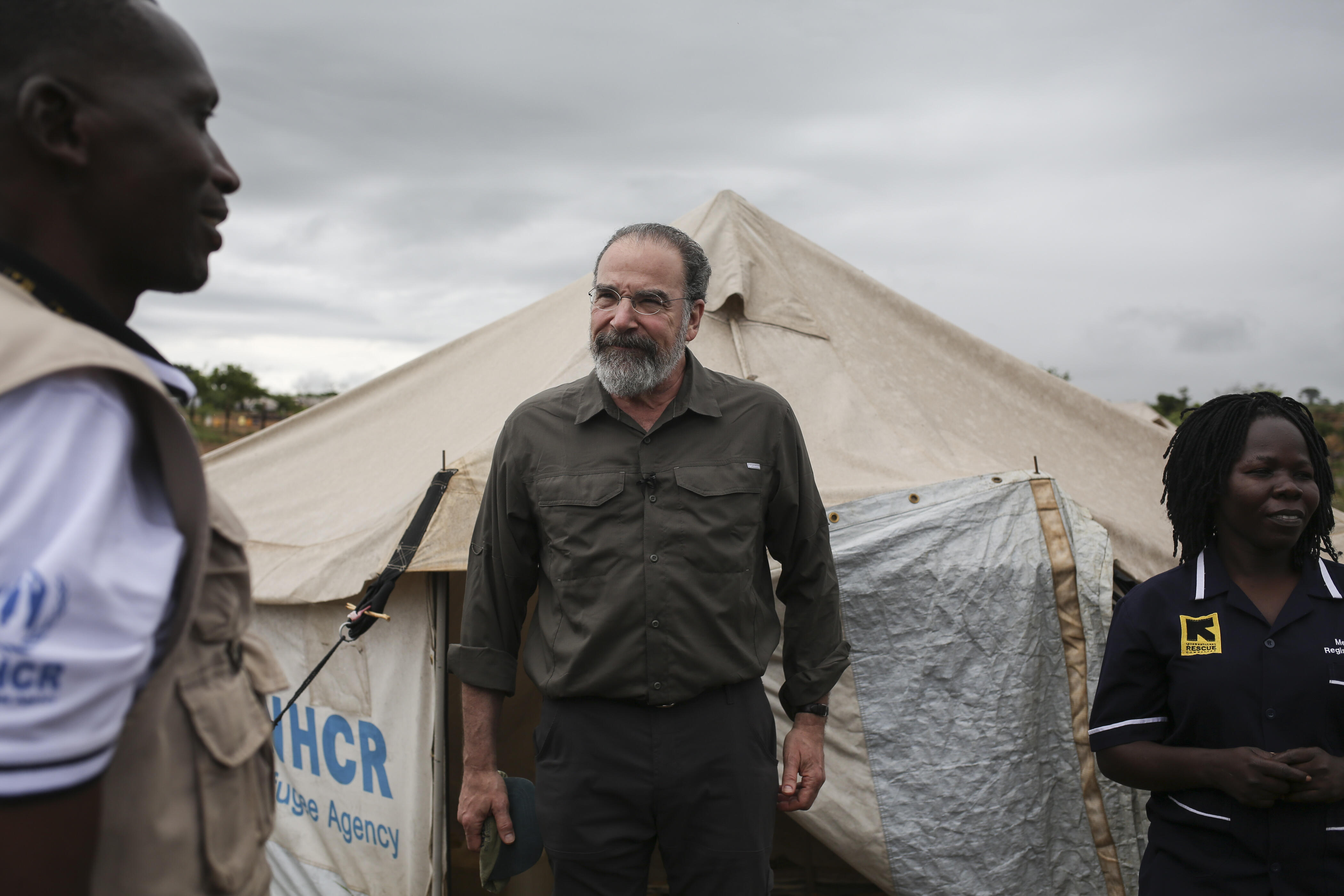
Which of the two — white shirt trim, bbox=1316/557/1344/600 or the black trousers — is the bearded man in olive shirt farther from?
white shirt trim, bbox=1316/557/1344/600

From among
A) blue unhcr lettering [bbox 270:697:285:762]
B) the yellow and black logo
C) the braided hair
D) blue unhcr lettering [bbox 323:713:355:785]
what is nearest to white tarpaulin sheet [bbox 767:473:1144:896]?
the braided hair

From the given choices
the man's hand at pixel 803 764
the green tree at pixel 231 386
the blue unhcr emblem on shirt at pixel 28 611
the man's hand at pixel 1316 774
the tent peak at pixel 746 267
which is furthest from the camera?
the green tree at pixel 231 386

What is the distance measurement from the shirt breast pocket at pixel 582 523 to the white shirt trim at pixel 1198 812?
136 cm

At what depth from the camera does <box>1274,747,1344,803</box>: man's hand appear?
188cm

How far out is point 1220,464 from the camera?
7.27 ft

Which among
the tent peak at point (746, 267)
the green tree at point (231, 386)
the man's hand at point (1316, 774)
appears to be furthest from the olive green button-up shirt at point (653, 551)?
the green tree at point (231, 386)

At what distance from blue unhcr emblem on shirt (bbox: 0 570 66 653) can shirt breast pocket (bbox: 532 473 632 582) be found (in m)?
1.62

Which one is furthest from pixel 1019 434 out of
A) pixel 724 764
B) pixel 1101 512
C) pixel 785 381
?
pixel 724 764

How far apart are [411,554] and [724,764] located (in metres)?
1.36

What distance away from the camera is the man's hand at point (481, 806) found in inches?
91.3

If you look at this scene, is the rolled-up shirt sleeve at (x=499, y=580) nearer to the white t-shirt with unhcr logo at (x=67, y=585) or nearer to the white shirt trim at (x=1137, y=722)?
the white shirt trim at (x=1137, y=722)

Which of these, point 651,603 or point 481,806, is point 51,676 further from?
point 481,806

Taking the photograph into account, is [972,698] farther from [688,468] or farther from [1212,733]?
→ [688,468]

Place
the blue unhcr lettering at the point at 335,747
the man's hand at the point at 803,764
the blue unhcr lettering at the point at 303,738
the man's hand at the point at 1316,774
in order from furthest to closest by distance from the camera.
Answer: the blue unhcr lettering at the point at 303,738 → the blue unhcr lettering at the point at 335,747 → the man's hand at the point at 803,764 → the man's hand at the point at 1316,774
